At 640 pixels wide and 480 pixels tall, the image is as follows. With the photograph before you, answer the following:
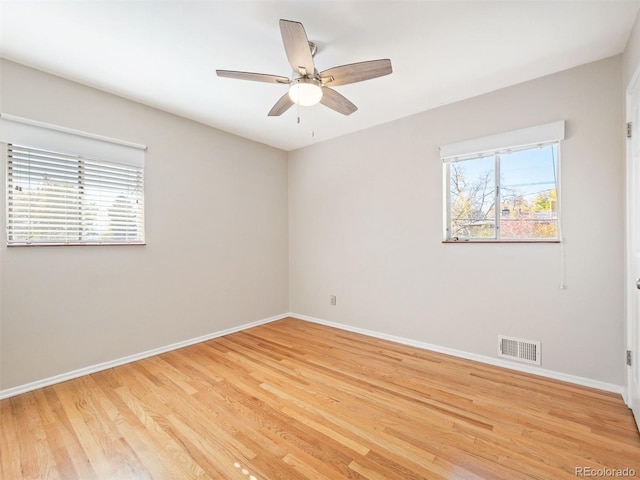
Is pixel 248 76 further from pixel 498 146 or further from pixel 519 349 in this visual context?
pixel 519 349

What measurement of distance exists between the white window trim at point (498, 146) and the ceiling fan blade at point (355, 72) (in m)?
1.38

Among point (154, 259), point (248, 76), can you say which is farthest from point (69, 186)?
point (248, 76)

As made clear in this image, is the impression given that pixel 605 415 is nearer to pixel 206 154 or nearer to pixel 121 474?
pixel 121 474

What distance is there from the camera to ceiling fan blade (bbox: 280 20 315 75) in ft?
4.85

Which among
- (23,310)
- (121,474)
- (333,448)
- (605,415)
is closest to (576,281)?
(605,415)

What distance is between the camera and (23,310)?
7.28ft

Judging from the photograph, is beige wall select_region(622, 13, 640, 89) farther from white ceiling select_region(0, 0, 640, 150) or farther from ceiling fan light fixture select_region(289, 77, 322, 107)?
ceiling fan light fixture select_region(289, 77, 322, 107)

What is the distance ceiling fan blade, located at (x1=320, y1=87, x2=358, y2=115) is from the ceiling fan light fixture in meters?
0.11

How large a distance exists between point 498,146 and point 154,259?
11.7 ft

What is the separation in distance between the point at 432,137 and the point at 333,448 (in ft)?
9.56

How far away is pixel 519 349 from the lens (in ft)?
8.28

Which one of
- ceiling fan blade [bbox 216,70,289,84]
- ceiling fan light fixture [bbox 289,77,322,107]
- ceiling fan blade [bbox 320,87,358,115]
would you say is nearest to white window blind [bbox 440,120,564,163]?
ceiling fan blade [bbox 320,87,358,115]

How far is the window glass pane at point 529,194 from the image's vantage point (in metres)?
2.44

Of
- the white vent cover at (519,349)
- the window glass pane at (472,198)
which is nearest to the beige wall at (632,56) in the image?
the window glass pane at (472,198)
